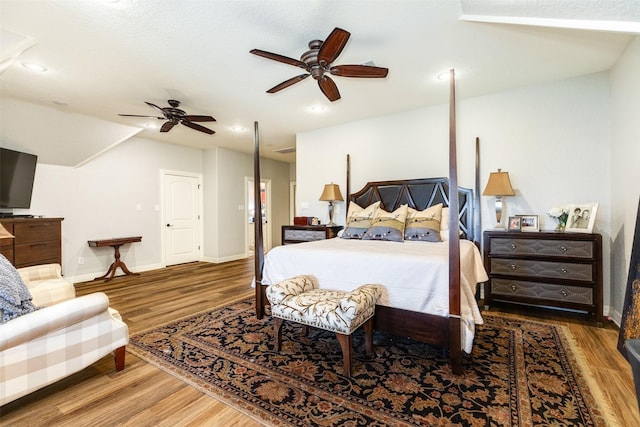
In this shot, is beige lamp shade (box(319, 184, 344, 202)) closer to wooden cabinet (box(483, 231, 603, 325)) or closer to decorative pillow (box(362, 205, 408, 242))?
decorative pillow (box(362, 205, 408, 242))

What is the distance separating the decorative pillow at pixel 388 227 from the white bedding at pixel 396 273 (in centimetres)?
76

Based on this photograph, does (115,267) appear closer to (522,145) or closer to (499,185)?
(499,185)

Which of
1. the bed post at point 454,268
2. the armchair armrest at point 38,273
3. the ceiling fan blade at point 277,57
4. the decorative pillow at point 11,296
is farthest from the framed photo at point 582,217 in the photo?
the armchair armrest at point 38,273

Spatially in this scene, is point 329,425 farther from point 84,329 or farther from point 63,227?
point 63,227

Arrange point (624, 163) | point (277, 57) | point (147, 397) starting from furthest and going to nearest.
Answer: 1. point (624, 163)
2. point (277, 57)
3. point (147, 397)

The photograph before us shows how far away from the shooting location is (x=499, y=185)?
340 centimetres

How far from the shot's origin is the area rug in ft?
5.32

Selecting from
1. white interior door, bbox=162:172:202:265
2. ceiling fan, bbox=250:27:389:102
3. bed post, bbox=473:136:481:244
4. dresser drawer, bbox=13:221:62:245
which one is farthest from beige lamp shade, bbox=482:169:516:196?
white interior door, bbox=162:172:202:265

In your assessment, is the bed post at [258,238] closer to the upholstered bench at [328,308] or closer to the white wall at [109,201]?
the upholstered bench at [328,308]

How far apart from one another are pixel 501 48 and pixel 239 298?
400 centimetres

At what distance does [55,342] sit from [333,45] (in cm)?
260

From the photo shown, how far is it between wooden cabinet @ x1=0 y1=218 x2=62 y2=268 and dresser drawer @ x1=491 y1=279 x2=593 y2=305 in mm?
5678

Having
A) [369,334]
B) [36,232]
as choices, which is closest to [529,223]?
[369,334]

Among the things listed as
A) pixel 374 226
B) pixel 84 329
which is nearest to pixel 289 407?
pixel 84 329
